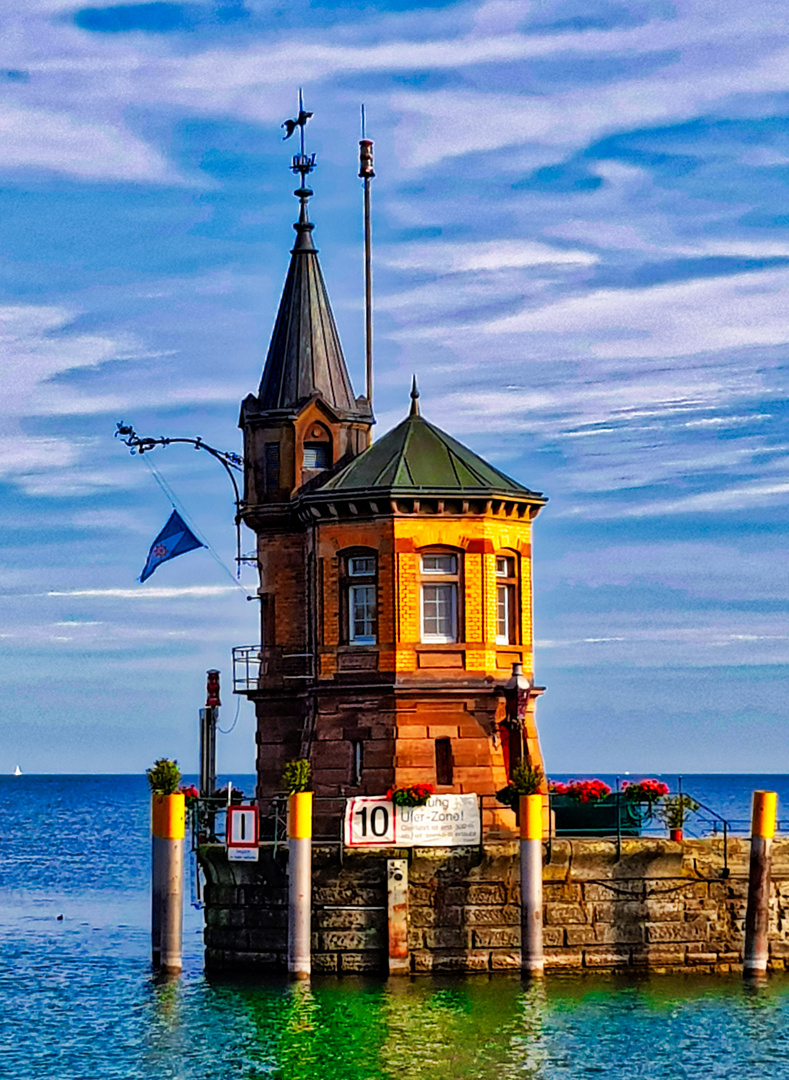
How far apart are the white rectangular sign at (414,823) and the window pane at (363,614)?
15.1ft

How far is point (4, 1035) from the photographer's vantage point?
39.5 m

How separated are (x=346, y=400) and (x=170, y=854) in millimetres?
13905

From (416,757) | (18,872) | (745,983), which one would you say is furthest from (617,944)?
(18,872)

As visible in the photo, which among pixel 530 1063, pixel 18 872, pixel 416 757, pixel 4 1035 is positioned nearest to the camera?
pixel 530 1063

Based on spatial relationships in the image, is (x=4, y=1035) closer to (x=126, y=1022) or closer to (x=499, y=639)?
(x=126, y=1022)

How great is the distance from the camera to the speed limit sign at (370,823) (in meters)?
41.4

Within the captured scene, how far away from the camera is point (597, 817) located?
43.9 m

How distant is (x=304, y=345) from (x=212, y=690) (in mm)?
9125

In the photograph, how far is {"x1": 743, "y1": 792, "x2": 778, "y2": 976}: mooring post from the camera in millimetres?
40469

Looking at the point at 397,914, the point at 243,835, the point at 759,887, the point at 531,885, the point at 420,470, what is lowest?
the point at 397,914

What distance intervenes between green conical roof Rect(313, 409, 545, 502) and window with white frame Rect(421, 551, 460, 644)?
63.5 inches

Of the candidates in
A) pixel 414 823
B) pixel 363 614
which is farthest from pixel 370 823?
pixel 363 614

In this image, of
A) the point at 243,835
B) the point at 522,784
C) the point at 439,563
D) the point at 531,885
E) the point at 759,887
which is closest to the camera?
the point at 531,885

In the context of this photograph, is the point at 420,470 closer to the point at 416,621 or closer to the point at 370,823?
the point at 416,621
